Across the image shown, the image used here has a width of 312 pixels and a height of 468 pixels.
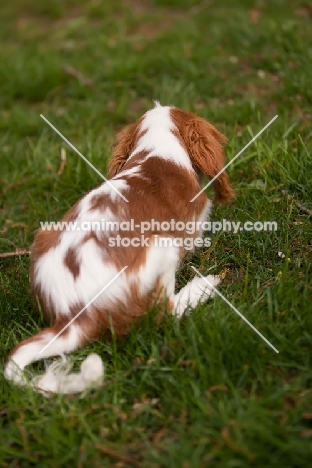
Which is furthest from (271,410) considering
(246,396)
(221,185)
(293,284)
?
(221,185)

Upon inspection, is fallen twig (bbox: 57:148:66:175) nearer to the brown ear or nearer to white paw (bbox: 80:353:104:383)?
the brown ear

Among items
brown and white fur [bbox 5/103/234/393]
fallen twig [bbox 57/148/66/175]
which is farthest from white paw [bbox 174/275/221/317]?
fallen twig [bbox 57/148/66/175]

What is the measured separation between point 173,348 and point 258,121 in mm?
2632

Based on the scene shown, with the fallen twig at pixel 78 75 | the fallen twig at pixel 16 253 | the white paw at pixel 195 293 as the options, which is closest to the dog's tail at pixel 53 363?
the white paw at pixel 195 293

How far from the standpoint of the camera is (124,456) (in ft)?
8.16

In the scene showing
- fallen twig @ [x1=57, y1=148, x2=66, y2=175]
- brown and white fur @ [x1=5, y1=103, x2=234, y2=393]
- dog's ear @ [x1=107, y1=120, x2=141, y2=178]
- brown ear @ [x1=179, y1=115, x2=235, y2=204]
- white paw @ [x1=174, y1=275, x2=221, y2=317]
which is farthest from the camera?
fallen twig @ [x1=57, y1=148, x2=66, y2=175]

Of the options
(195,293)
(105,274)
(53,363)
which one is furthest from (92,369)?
(195,293)

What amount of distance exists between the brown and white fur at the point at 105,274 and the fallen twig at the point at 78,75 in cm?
302

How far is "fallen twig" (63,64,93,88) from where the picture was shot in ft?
20.1

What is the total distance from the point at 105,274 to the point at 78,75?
3875 millimetres

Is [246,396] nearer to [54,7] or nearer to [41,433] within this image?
[41,433]

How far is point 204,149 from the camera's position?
11.6 feet

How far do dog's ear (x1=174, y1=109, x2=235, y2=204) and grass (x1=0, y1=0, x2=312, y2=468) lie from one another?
38cm

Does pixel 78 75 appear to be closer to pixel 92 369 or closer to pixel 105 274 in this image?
pixel 105 274
